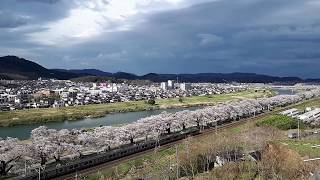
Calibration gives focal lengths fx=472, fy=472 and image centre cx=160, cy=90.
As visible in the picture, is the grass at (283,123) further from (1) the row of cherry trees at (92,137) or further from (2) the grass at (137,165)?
(2) the grass at (137,165)

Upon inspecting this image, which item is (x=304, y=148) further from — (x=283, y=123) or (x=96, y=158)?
(x=283, y=123)

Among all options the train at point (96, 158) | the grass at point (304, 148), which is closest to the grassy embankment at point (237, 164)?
the grass at point (304, 148)

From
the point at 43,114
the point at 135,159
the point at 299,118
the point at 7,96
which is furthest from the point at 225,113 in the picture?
the point at 7,96

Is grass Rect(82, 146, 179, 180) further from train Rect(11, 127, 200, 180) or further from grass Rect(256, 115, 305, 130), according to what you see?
grass Rect(256, 115, 305, 130)

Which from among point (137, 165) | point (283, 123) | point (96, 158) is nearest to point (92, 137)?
point (96, 158)

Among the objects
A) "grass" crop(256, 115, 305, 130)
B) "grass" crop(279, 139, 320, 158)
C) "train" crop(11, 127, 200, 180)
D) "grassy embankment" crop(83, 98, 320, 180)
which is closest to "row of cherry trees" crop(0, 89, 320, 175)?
"train" crop(11, 127, 200, 180)
